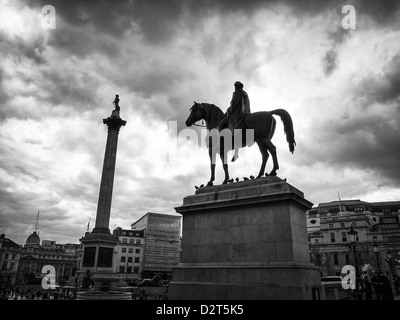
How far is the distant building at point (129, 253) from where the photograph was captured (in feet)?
287

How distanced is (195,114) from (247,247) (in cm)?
587

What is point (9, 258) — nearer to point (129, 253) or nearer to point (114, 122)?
point (129, 253)

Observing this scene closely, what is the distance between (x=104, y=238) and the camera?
3528 cm

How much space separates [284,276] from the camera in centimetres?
788

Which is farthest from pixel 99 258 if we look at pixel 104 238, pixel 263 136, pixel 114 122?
pixel 263 136

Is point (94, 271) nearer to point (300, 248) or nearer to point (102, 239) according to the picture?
point (102, 239)

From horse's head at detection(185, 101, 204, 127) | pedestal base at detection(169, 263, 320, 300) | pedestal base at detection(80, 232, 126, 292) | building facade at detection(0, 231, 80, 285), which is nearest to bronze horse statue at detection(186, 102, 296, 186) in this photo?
horse's head at detection(185, 101, 204, 127)

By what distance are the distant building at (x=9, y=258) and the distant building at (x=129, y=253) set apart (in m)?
44.3

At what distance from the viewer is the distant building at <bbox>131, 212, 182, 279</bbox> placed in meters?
87.5

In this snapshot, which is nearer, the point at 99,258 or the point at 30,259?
the point at 99,258

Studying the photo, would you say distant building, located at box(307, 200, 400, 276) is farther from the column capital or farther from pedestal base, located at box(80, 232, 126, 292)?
the column capital

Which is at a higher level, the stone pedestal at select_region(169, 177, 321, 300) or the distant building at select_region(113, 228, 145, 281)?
the distant building at select_region(113, 228, 145, 281)

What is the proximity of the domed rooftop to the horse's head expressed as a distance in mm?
159930
